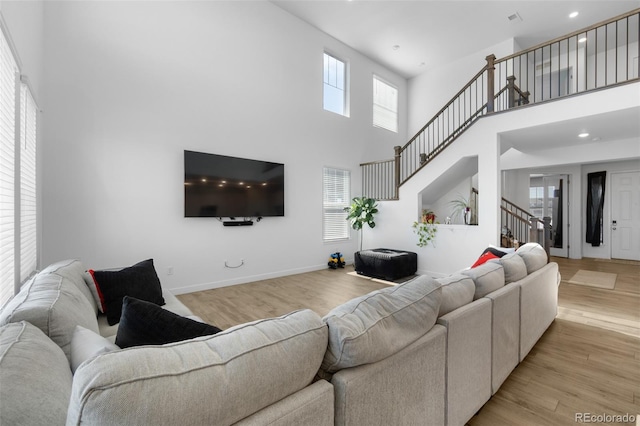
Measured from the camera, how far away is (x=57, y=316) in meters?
1.23

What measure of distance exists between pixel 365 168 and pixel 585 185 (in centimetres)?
544

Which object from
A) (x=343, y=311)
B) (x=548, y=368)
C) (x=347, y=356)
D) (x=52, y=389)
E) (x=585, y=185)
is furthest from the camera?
(x=585, y=185)

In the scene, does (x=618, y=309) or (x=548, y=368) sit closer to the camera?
(x=548, y=368)

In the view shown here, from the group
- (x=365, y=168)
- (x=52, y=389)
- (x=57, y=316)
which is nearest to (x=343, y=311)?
(x=52, y=389)

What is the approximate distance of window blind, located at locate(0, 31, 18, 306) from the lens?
171 centimetres

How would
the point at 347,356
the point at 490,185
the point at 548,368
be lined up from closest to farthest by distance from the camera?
the point at 347,356
the point at 548,368
the point at 490,185

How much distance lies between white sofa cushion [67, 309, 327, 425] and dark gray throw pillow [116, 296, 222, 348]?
223 millimetres

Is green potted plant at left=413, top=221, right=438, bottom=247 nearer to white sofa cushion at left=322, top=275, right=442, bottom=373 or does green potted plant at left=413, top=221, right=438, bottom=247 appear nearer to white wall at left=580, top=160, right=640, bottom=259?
white sofa cushion at left=322, top=275, right=442, bottom=373

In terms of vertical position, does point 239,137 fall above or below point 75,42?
below

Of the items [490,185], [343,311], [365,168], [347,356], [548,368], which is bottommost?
[548,368]

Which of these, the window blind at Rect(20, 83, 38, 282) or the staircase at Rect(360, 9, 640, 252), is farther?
the staircase at Rect(360, 9, 640, 252)

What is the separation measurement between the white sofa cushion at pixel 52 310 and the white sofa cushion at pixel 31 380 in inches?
8.0

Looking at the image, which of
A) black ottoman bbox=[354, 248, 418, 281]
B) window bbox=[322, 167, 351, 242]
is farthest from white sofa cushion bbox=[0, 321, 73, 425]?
window bbox=[322, 167, 351, 242]

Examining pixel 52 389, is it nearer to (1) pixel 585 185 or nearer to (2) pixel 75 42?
(2) pixel 75 42
